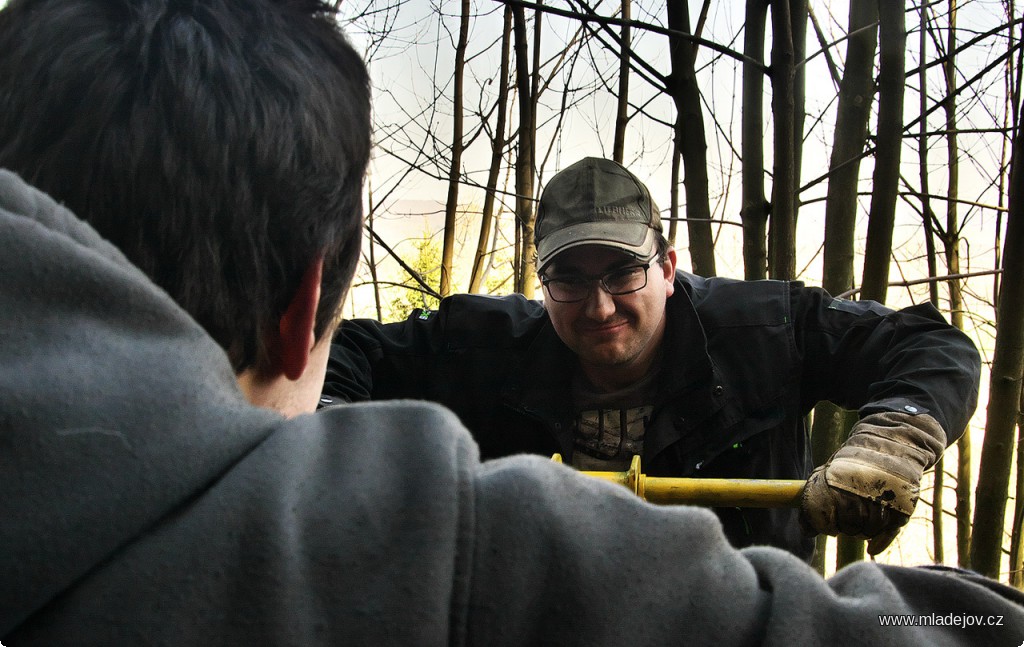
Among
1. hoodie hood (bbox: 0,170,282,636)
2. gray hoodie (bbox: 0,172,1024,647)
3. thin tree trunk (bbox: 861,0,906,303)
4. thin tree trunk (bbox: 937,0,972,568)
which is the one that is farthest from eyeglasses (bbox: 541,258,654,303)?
thin tree trunk (bbox: 937,0,972,568)

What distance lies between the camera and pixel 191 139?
2.51 ft

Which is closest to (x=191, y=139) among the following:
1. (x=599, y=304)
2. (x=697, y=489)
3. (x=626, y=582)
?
(x=626, y=582)

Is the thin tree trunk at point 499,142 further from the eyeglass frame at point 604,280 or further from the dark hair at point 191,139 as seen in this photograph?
the dark hair at point 191,139

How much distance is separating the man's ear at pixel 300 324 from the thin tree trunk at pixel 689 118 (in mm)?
2821

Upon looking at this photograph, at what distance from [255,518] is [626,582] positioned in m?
A: 0.29

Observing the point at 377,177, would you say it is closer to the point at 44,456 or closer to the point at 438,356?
the point at 438,356

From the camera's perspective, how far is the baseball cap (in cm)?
287

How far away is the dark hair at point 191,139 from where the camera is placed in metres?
0.74

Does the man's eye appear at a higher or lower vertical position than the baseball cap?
lower

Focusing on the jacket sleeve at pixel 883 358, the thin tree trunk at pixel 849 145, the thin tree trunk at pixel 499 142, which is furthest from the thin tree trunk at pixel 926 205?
the thin tree trunk at pixel 499 142

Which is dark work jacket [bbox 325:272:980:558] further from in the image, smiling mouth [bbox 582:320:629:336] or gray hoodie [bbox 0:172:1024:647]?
gray hoodie [bbox 0:172:1024:647]

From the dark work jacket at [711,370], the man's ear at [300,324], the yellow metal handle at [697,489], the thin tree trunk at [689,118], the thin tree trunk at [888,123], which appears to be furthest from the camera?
the thin tree trunk at [689,118]

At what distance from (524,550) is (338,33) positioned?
69cm

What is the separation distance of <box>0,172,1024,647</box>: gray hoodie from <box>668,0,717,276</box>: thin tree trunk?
299cm
